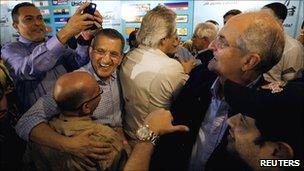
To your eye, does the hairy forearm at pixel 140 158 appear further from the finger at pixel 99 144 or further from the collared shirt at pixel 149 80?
the collared shirt at pixel 149 80

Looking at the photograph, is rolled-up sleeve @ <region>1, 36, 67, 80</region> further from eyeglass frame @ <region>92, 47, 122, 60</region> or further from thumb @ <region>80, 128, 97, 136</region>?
thumb @ <region>80, 128, 97, 136</region>

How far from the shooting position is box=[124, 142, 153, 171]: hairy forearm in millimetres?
1152

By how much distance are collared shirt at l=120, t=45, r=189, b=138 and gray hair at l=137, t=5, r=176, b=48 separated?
0.08m

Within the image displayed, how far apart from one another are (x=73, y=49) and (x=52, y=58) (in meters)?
0.61

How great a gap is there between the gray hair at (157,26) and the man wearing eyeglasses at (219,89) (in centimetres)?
54

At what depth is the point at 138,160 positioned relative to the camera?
118 cm

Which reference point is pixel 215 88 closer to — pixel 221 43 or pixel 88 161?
pixel 221 43

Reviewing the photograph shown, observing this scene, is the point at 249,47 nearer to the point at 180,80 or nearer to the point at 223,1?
the point at 180,80

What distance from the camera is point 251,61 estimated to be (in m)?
1.45

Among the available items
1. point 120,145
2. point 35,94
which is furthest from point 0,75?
point 120,145

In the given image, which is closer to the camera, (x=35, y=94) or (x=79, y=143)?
(x=79, y=143)

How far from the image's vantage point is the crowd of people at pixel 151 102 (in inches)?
39.7

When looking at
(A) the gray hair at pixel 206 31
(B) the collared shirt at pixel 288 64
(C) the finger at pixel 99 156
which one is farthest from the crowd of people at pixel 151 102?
(A) the gray hair at pixel 206 31

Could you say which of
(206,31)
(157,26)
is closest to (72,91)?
(157,26)
